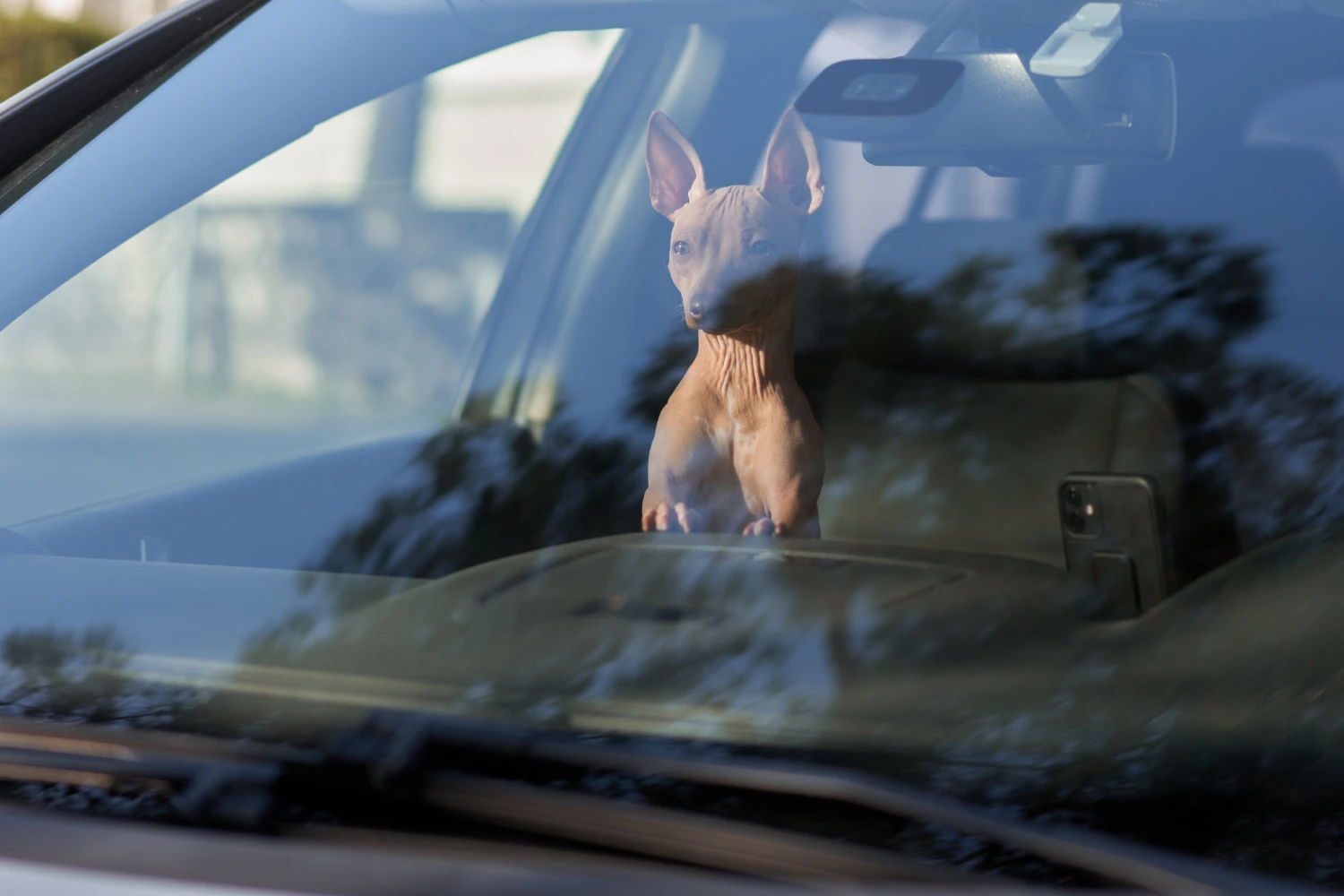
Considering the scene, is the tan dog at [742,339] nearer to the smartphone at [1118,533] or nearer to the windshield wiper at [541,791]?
the smartphone at [1118,533]

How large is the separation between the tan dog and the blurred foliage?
420 inches

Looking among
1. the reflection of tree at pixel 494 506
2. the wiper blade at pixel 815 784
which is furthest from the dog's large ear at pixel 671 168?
the wiper blade at pixel 815 784

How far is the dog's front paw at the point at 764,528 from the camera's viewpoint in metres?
1.23

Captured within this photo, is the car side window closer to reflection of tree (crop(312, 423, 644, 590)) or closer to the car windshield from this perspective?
the car windshield

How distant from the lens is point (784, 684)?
0.98m

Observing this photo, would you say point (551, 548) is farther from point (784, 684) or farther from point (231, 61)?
point (231, 61)

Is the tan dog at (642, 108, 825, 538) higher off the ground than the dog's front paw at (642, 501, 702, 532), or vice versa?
the tan dog at (642, 108, 825, 538)

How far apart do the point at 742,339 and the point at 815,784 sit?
617mm

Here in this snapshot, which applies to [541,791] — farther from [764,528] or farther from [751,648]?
[764,528]

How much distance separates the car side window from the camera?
4.84ft

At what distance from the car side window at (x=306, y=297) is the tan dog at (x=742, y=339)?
32cm

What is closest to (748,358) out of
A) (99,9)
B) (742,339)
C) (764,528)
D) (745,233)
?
(742,339)

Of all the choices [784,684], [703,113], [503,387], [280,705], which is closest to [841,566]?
[784,684]

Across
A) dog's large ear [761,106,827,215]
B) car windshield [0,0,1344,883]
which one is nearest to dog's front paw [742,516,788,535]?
car windshield [0,0,1344,883]
